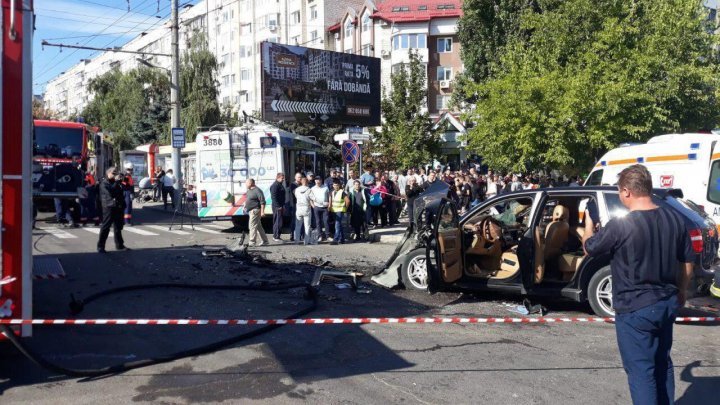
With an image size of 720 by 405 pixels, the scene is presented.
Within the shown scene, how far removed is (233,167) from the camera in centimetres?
1775

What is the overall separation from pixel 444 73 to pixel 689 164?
37.1 metres

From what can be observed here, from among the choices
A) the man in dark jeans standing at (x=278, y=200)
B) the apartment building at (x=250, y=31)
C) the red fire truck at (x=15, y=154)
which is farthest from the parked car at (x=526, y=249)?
the apartment building at (x=250, y=31)

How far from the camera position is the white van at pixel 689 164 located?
36.0 ft

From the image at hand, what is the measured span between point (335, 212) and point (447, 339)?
29.6 feet

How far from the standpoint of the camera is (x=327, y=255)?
13.4 metres

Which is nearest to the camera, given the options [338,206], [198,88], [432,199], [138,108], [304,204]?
[432,199]

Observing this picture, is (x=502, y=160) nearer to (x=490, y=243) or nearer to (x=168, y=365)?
(x=490, y=243)

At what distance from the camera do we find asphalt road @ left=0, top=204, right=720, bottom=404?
5078 mm

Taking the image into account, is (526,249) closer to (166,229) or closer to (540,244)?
(540,244)

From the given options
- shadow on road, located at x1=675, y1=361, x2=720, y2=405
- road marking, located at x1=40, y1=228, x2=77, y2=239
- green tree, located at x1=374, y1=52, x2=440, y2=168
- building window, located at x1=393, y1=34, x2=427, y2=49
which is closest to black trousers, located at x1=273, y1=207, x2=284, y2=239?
road marking, located at x1=40, y1=228, x2=77, y2=239

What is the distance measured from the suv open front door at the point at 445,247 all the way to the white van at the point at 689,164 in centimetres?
529

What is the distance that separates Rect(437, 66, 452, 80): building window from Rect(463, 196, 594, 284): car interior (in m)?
39.3

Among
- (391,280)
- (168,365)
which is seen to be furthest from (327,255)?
(168,365)

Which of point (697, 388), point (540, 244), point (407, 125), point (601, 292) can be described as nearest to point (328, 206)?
point (540, 244)
